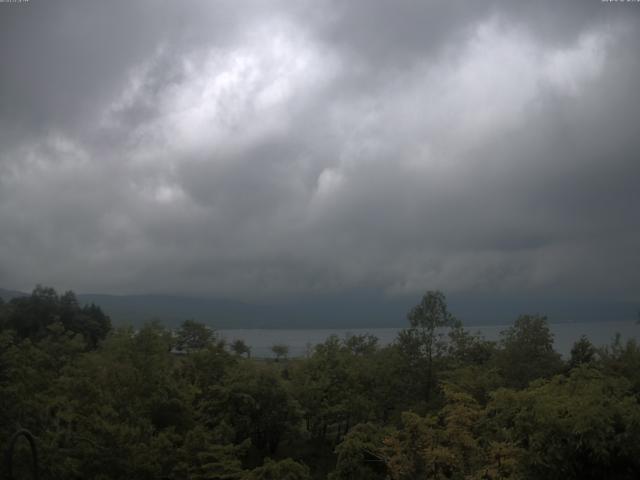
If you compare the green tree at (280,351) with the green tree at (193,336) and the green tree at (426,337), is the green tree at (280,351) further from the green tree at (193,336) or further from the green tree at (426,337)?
the green tree at (426,337)

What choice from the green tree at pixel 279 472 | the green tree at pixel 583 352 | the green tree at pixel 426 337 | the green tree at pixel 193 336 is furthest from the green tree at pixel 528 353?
the green tree at pixel 193 336

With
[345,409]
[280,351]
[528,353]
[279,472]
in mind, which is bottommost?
[279,472]

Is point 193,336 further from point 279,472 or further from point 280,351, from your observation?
point 279,472

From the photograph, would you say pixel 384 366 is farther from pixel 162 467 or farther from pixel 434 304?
pixel 162 467

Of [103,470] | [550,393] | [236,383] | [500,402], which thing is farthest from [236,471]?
[550,393]

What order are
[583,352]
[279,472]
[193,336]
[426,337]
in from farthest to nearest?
[193,336] → [583,352] → [426,337] → [279,472]

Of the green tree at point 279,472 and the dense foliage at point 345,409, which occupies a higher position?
the dense foliage at point 345,409

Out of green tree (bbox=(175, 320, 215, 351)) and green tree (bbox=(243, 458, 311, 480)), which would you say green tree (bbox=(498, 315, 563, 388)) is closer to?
green tree (bbox=(243, 458, 311, 480))

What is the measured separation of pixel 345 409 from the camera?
123 ft

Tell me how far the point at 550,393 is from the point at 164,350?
77.8ft

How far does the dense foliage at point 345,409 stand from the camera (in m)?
19.7

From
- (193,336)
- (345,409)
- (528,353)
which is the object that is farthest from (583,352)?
(193,336)

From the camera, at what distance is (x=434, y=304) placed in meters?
35.6

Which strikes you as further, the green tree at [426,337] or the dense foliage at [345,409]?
the green tree at [426,337]
